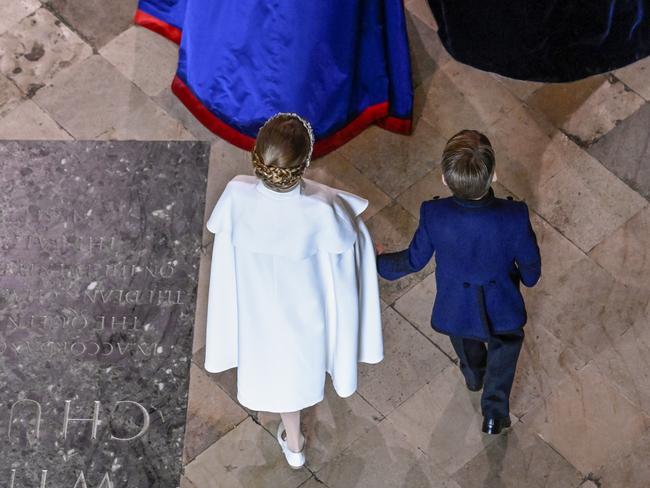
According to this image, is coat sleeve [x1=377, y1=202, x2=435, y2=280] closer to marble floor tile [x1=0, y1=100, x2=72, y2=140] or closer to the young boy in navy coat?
the young boy in navy coat

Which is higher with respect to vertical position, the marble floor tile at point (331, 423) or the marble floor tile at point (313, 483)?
the marble floor tile at point (331, 423)

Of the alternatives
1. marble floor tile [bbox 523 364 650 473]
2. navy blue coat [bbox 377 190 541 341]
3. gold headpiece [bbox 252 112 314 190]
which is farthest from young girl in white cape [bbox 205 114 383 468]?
marble floor tile [bbox 523 364 650 473]

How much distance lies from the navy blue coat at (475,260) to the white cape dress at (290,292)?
24 cm

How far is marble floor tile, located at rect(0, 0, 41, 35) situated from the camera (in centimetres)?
481

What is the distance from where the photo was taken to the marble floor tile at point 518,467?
13.1ft

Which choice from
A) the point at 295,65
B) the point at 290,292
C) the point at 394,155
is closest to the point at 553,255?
the point at 394,155

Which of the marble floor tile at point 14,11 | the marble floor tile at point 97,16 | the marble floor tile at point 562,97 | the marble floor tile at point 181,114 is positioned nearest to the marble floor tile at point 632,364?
the marble floor tile at point 562,97

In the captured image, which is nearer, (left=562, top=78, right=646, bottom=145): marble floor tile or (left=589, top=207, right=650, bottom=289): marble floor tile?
(left=589, top=207, right=650, bottom=289): marble floor tile

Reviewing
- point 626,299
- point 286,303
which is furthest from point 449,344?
point 286,303

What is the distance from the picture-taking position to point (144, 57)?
4730 millimetres

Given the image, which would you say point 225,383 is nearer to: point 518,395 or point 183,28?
point 518,395

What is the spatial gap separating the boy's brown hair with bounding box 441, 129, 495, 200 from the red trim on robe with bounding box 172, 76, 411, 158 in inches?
58.7

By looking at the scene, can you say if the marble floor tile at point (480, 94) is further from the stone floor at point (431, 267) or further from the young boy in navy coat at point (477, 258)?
the young boy in navy coat at point (477, 258)

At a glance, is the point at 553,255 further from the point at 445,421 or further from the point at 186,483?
the point at 186,483
